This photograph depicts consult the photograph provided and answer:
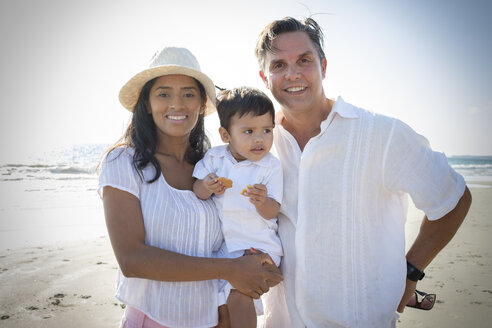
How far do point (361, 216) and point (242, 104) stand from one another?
127 cm

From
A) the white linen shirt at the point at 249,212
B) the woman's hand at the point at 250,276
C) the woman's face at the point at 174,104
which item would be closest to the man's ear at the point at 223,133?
the woman's face at the point at 174,104

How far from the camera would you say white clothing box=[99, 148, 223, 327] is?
2367mm

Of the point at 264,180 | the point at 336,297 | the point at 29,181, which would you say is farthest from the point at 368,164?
the point at 29,181

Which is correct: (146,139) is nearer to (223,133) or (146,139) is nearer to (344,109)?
(223,133)

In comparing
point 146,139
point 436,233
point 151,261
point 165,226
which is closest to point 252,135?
point 146,139

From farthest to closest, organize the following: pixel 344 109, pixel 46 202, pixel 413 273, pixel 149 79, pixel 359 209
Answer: pixel 46 202
pixel 149 79
pixel 413 273
pixel 344 109
pixel 359 209

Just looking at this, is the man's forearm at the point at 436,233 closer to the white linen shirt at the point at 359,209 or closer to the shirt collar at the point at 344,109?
the white linen shirt at the point at 359,209

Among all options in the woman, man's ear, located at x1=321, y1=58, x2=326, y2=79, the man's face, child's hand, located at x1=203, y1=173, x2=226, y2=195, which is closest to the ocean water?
the woman

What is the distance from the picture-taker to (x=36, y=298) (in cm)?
486

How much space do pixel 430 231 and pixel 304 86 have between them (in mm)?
1485

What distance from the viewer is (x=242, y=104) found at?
276 cm

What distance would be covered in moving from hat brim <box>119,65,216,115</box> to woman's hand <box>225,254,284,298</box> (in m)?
1.46

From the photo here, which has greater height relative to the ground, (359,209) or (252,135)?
(252,135)

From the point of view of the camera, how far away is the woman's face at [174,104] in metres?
2.72
